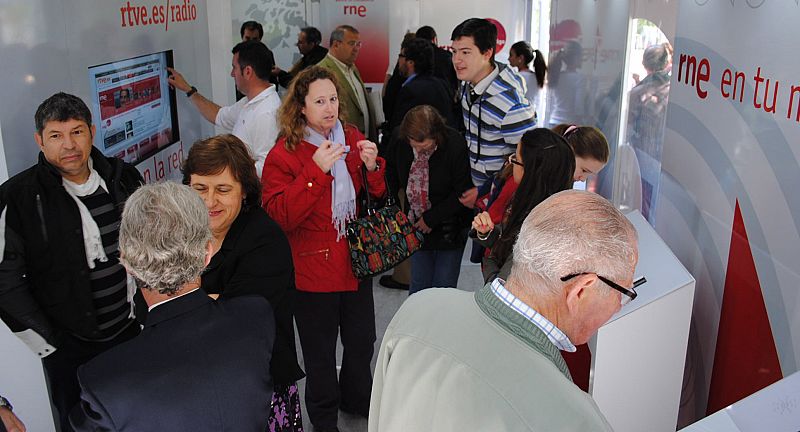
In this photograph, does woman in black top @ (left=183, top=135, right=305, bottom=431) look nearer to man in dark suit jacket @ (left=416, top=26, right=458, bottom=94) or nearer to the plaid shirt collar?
the plaid shirt collar

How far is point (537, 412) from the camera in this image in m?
1.27

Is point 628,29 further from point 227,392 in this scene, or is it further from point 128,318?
point 227,392

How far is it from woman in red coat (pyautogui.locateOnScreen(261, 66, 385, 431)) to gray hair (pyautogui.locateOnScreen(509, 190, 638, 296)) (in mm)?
1469

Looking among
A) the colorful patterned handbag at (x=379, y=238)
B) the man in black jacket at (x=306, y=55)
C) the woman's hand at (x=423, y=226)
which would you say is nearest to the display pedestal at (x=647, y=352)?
the colorful patterned handbag at (x=379, y=238)

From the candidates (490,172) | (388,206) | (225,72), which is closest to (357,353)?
(388,206)

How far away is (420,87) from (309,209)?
2.74m

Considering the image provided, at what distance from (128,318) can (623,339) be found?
1.87 m

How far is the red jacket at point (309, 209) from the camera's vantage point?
2.83 m

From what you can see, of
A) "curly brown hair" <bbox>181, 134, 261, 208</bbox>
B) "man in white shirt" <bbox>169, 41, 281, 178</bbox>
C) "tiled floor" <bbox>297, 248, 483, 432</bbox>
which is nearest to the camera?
"curly brown hair" <bbox>181, 134, 261, 208</bbox>

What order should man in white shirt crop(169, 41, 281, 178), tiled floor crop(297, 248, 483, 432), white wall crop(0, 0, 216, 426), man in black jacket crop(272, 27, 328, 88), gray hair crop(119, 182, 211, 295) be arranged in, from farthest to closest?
man in black jacket crop(272, 27, 328, 88), man in white shirt crop(169, 41, 281, 178), tiled floor crop(297, 248, 483, 432), white wall crop(0, 0, 216, 426), gray hair crop(119, 182, 211, 295)

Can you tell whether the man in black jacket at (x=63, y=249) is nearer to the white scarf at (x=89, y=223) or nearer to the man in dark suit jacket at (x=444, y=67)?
the white scarf at (x=89, y=223)

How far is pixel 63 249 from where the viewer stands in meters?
2.58

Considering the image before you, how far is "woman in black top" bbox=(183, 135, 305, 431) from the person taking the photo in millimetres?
2232

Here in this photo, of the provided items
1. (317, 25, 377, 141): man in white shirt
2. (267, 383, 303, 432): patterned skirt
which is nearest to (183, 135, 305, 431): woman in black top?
(267, 383, 303, 432): patterned skirt
